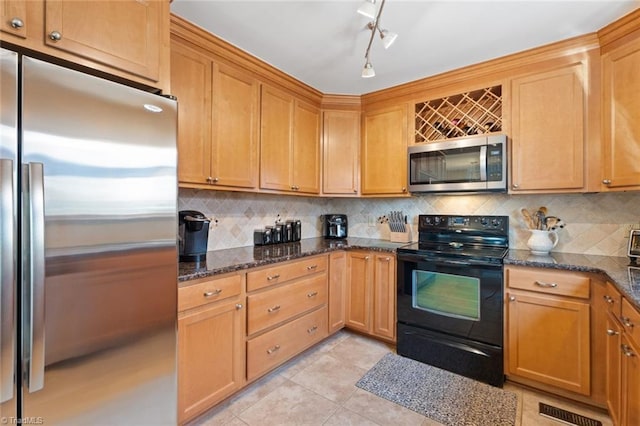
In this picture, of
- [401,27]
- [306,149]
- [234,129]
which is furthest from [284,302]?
[401,27]

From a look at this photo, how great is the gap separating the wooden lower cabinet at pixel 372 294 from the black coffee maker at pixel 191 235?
1.40 m

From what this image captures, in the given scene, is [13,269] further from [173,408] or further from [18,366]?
[173,408]

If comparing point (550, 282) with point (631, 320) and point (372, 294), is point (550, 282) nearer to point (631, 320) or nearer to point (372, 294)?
point (631, 320)

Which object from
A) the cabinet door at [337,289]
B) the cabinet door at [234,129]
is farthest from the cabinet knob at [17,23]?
the cabinet door at [337,289]

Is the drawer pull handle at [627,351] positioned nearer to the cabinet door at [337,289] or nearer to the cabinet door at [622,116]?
the cabinet door at [622,116]

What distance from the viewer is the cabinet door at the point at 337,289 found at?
8.74ft

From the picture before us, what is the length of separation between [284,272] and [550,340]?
1.83 m

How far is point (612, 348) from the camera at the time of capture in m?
1.61

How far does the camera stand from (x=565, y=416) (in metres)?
1.76

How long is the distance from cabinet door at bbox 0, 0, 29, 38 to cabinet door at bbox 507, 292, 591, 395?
2830 millimetres

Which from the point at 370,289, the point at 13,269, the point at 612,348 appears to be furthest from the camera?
the point at 370,289

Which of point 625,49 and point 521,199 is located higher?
point 625,49

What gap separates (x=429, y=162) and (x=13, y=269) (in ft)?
8.56

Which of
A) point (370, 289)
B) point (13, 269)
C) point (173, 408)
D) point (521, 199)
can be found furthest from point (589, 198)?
point (13, 269)
